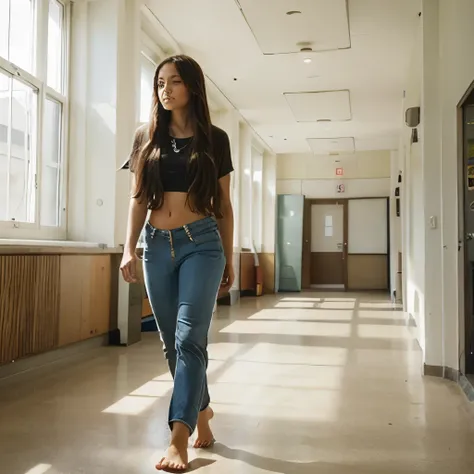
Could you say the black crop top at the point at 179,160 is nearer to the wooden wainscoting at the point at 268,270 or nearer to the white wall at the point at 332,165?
the wooden wainscoting at the point at 268,270

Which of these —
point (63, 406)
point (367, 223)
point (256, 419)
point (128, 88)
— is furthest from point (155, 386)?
point (367, 223)

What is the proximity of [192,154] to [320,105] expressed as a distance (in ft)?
23.9

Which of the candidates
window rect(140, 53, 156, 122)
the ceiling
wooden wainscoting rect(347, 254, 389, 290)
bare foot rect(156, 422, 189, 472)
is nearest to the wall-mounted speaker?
the ceiling

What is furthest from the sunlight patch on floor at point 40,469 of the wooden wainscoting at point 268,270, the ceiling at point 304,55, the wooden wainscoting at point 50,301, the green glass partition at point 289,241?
the green glass partition at point 289,241

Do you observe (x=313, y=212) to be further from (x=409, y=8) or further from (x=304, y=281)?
(x=409, y=8)

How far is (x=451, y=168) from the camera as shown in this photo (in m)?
3.81

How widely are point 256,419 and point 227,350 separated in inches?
82.2

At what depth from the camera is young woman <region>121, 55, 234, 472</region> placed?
1923 millimetres

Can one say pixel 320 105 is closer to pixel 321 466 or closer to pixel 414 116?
pixel 414 116

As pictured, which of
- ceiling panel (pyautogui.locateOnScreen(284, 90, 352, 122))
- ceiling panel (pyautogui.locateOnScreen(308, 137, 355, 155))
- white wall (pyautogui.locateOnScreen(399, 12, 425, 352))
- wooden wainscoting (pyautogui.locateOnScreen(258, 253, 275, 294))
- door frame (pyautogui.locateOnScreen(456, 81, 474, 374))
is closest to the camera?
door frame (pyautogui.locateOnScreen(456, 81, 474, 374))

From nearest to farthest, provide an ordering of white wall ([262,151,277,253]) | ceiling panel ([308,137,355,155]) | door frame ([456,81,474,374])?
door frame ([456,81,474,374]) < ceiling panel ([308,137,355,155]) < white wall ([262,151,277,253])

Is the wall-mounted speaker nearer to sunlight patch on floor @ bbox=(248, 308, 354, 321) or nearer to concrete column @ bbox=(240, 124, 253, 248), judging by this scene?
sunlight patch on floor @ bbox=(248, 308, 354, 321)

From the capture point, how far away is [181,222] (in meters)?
2.00

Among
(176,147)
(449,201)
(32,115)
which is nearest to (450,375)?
(449,201)
